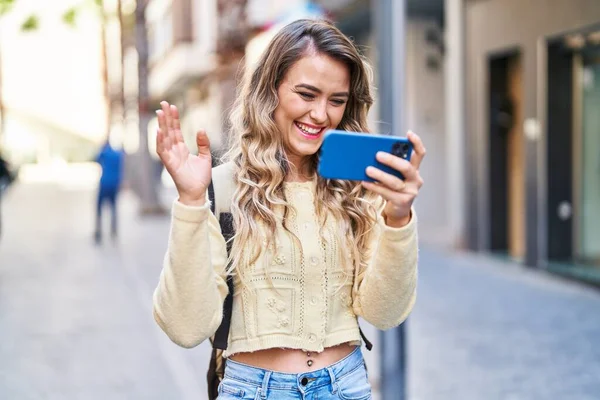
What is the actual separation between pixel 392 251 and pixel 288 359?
417 millimetres

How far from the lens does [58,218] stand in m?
20.1

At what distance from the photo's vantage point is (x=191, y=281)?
2.07 m

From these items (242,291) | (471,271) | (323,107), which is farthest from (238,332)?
(471,271)

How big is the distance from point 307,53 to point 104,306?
22.8 ft

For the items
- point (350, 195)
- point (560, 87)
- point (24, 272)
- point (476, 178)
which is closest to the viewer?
point (350, 195)

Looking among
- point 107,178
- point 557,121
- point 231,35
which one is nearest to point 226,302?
point 557,121

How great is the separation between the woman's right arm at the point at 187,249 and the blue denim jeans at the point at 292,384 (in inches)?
7.5

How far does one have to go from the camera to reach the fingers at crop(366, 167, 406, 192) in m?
1.94

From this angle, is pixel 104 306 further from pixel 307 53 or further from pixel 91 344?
pixel 307 53

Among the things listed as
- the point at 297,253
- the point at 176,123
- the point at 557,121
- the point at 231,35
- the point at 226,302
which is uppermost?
the point at 231,35

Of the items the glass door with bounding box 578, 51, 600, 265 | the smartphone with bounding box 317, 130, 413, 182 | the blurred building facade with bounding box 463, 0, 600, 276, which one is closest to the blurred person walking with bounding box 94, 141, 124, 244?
the blurred building facade with bounding box 463, 0, 600, 276

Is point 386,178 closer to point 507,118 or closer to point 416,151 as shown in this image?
point 416,151

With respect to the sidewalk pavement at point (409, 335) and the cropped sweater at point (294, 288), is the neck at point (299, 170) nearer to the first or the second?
the cropped sweater at point (294, 288)

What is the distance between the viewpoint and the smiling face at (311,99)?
88.6 inches
